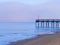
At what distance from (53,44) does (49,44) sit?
0.41 m

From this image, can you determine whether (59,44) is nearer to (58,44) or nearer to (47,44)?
(58,44)

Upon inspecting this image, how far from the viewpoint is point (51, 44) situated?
51.3 feet

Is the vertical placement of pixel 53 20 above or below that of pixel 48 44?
below

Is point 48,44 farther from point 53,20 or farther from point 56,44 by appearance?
point 53,20

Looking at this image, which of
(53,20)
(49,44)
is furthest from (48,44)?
(53,20)

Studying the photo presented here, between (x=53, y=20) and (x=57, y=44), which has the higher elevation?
(x=57, y=44)

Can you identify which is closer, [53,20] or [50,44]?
[50,44]

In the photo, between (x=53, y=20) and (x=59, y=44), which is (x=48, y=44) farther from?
(x=53, y=20)

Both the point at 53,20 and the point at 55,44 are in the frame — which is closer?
the point at 55,44

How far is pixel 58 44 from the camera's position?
50.8 feet

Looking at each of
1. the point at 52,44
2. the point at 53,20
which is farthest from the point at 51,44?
the point at 53,20

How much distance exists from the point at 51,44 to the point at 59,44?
739 mm

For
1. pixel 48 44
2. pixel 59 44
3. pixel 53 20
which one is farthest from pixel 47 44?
pixel 53 20

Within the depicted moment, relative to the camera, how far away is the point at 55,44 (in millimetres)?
15492
